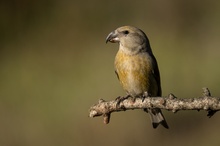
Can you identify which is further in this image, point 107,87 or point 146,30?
point 146,30

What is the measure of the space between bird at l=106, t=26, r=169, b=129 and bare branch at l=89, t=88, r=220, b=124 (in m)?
1.14

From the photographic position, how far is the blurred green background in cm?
1013

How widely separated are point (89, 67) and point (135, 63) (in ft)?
17.0

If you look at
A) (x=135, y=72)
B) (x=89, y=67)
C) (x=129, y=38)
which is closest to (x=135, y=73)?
(x=135, y=72)

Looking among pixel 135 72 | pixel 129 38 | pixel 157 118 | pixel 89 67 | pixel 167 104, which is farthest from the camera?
pixel 89 67

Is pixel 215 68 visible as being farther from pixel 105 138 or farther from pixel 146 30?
pixel 105 138

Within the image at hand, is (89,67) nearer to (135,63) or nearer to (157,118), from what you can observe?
(157,118)

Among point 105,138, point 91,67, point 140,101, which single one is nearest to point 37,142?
point 105,138

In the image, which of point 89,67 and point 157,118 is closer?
point 157,118

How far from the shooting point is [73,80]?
38.2 ft

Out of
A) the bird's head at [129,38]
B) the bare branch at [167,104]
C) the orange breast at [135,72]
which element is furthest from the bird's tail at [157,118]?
the bare branch at [167,104]

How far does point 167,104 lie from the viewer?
15.9 feet

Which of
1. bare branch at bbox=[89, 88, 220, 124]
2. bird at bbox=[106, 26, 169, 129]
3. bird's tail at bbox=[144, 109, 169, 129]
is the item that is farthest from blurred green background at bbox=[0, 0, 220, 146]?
bare branch at bbox=[89, 88, 220, 124]

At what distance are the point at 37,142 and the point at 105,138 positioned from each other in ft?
3.82
